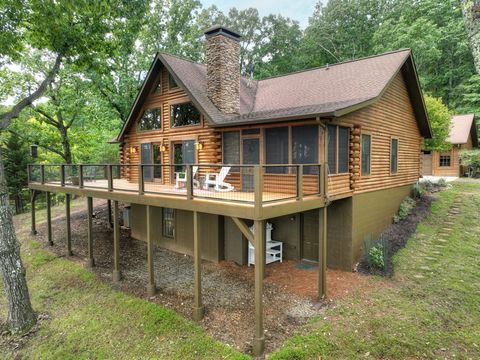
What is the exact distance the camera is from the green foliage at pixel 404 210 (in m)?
12.5

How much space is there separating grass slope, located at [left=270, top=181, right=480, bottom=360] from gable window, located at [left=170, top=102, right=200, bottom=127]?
8.01 metres

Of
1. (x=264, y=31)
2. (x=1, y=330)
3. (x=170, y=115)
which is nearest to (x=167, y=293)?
(x=1, y=330)

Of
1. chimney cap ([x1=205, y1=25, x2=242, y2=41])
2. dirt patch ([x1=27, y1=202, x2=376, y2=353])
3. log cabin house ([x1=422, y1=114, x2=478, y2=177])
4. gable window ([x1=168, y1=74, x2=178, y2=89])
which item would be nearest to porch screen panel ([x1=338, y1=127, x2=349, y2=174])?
dirt patch ([x1=27, y1=202, x2=376, y2=353])

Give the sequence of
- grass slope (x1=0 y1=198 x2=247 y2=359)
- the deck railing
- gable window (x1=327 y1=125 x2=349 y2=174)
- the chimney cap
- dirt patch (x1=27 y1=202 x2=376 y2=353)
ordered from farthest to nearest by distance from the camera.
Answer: the chimney cap, gable window (x1=327 y1=125 x2=349 y2=174), dirt patch (x1=27 y1=202 x2=376 y2=353), the deck railing, grass slope (x1=0 y1=198 x2=247 y2=359)

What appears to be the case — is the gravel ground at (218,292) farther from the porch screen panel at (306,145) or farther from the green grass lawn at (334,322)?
the porch screen panel at (306,145)

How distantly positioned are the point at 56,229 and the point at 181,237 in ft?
24.5

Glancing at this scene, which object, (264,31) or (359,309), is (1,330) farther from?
(264,31)

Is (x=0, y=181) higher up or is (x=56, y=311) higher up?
(x=0, y=181)

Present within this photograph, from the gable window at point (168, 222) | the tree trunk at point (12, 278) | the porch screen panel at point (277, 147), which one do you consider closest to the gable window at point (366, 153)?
the porch screen panel at point (277, 147)

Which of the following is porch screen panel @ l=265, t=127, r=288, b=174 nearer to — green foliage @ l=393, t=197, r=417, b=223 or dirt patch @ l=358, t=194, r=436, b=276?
dirt patch @ l=358, t=194, r=436, b=276

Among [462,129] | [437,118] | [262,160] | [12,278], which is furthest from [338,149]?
[462,129]

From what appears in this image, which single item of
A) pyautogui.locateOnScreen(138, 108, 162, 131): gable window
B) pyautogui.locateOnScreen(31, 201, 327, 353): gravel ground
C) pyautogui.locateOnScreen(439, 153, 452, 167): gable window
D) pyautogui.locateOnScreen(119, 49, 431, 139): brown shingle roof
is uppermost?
pyautogui.locateOnScreen(119, 49, 431, 139): brown shingle roof

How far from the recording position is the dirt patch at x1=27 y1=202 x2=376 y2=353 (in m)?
6.92

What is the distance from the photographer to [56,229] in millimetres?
15039
